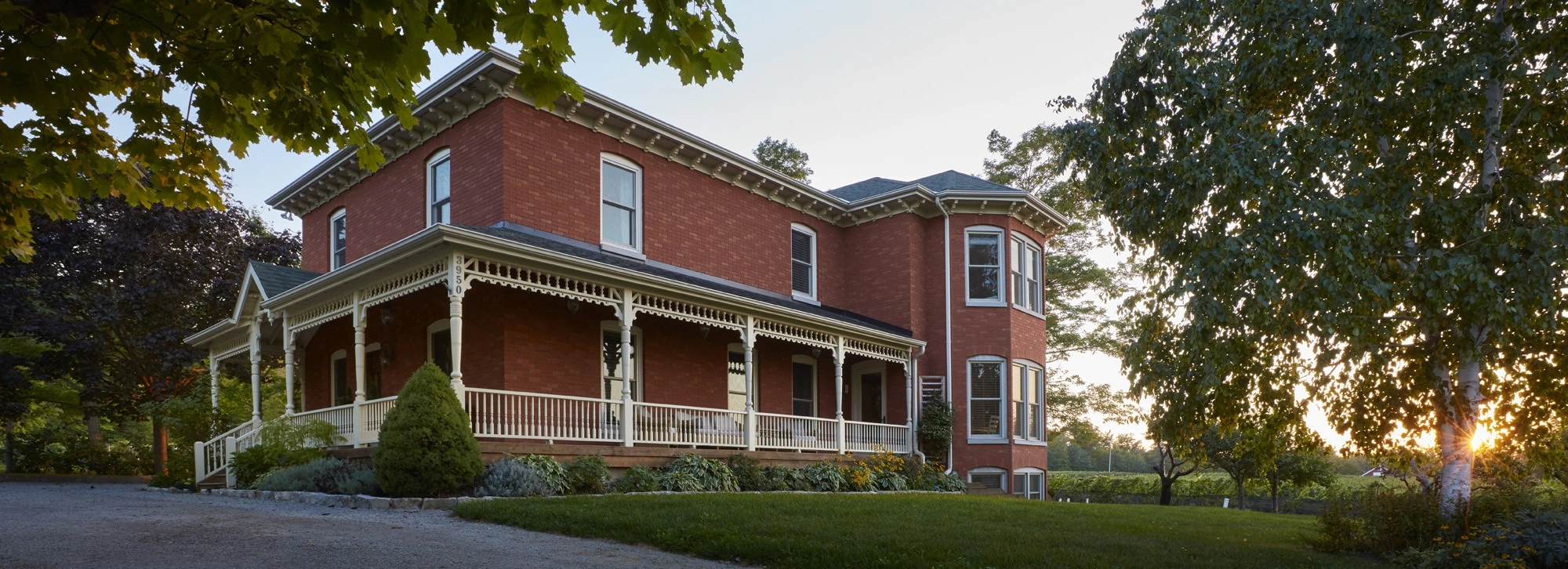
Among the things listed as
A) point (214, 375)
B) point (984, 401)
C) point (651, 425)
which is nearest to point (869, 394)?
point (984, 401)

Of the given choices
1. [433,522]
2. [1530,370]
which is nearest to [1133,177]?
[1530,370]

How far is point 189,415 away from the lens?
19.7m

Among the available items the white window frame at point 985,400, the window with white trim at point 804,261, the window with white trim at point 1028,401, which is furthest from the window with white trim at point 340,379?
the window with white trim at point 1028,401

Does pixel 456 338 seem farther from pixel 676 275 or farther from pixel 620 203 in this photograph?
pixel 676 275

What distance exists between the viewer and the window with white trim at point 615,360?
17.5 metres

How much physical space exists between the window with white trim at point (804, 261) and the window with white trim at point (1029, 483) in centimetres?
607

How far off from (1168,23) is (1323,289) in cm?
311

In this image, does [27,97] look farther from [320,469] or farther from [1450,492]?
[1450,492]

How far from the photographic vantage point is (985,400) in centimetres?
2280

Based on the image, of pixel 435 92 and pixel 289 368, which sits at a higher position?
pixel 435 92

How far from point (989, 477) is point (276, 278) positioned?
14.8 metres

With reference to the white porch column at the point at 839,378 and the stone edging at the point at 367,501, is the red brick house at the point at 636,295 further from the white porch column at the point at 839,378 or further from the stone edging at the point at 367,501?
the stone edging at the point at 367,501

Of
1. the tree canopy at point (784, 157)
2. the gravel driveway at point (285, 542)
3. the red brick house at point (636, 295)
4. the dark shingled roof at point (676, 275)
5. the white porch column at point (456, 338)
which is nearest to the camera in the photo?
the gravel driveway at point (285, 542)

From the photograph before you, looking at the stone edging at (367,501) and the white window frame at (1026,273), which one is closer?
the stone edging at (367,501)
